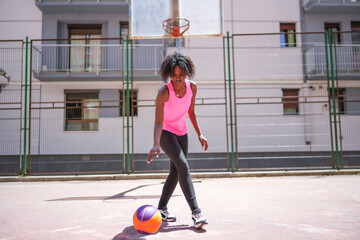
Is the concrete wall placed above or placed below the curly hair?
above

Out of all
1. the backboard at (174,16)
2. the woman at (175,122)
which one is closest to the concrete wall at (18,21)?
the backboard at (174,16)

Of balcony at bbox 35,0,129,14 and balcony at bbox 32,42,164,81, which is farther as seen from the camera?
balcony at bbox 35,0,129,14

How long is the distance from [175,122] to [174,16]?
17.3 ft

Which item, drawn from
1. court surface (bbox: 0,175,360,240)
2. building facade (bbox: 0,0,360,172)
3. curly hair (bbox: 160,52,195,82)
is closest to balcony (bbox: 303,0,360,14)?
building facade (bbox: 0,0,360,172)

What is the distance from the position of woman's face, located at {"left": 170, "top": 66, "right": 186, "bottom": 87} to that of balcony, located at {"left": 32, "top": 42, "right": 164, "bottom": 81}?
9.58 metres

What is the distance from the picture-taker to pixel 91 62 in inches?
506

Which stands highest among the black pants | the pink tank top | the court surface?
the pink tank top

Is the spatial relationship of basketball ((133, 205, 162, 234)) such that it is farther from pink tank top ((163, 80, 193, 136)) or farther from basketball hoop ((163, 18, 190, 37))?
basketball hoop ((163, 18, 190, 37))

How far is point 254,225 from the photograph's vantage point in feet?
9.88

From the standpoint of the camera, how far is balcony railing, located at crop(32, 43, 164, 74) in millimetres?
12531

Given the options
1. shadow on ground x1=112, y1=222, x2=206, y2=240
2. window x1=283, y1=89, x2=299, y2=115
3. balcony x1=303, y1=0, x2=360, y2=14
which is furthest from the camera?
balcony x1=303, y1=0, x2=360, y2=14

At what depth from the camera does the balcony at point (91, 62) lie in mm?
12508

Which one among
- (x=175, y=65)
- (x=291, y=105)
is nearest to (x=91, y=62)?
(x=291, y=105)

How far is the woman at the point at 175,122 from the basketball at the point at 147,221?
36 centimetres
